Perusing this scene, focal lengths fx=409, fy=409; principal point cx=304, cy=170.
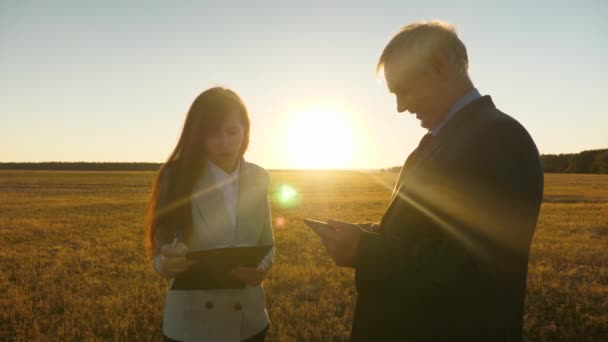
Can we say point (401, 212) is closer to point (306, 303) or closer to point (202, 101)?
point (202, 101)

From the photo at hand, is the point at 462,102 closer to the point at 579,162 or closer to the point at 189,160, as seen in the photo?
the point at 189,160

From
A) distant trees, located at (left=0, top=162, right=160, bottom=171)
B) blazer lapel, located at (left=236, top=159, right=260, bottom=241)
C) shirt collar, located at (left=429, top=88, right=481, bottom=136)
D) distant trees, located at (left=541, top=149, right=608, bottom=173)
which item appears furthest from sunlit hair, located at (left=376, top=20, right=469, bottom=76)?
distant trees, located at (left=0, top=162, right=160, bottom=171)

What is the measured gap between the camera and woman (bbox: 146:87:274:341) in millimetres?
2740

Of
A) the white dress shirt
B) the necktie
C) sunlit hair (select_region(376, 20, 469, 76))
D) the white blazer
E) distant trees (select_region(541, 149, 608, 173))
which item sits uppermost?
distant trees (select_region(541, 149, 608, 173))

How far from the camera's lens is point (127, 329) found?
18.3 feet

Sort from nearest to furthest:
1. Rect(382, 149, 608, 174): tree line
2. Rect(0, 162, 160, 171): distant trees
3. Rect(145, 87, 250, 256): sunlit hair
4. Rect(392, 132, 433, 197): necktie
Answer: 1. Rect(392, 132, 433, 197): necktie
2. Rect(145, 87, 250, 256): sunlit hair
3. Rect(382, 149, 608, 174): tree line
4. Rect(0, 162, 160, 171): distant trees

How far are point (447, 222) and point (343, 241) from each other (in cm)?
50

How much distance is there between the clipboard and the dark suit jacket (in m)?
0.77

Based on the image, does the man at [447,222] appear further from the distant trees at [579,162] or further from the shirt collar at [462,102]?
the distant trees at [579,162]

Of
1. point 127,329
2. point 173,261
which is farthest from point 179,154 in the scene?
point 127,329

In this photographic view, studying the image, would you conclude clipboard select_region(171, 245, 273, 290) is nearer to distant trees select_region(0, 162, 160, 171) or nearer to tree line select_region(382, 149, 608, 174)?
tree line select_region(382, 149, 608, 174)

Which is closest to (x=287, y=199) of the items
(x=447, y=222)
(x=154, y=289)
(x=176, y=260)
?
(x=154, y=289)

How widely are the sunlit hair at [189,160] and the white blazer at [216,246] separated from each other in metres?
0.08

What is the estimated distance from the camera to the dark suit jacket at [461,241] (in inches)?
64.3
